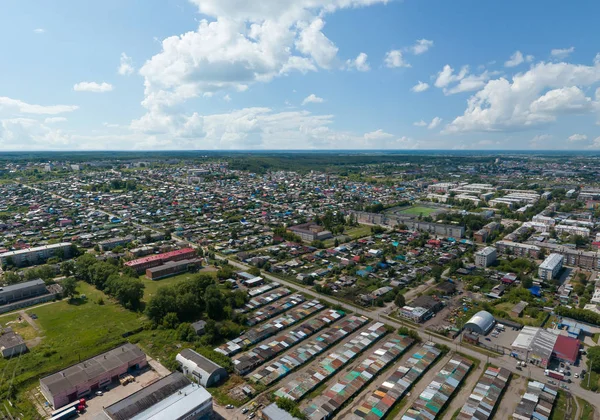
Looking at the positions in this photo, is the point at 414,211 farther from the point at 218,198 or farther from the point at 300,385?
the point at 300,385

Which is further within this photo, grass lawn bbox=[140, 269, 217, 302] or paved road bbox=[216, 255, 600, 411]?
→ grass lawn bbox=[140, 269, 217, 302]

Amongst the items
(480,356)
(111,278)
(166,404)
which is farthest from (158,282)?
(480,356)

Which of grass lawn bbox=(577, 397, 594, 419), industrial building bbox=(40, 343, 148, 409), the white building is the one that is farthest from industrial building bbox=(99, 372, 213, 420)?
the white building

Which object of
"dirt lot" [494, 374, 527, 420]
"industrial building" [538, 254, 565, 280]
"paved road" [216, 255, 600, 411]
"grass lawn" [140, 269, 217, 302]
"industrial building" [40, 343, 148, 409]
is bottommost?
"dirt lot" [494, 374, 527, 420]

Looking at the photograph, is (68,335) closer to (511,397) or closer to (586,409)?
(511,397)

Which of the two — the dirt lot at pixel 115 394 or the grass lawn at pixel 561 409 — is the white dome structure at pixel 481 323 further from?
the dirt lot at pixel 115 394

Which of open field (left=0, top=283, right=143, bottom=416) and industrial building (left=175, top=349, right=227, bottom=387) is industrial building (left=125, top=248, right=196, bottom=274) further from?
industrial building (left=175, top=349, right=227, bottom=387)

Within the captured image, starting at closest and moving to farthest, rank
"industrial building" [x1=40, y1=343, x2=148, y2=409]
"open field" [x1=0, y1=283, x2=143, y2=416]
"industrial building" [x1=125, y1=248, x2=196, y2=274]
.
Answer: "industrial building" [x1=40, y1=343, x2=148, y2=409] < "open field" [x1=0, y1=283, x2=143, y2=416] < "industrial building" [x1=125, y1=248, x2=196, y2=274]
